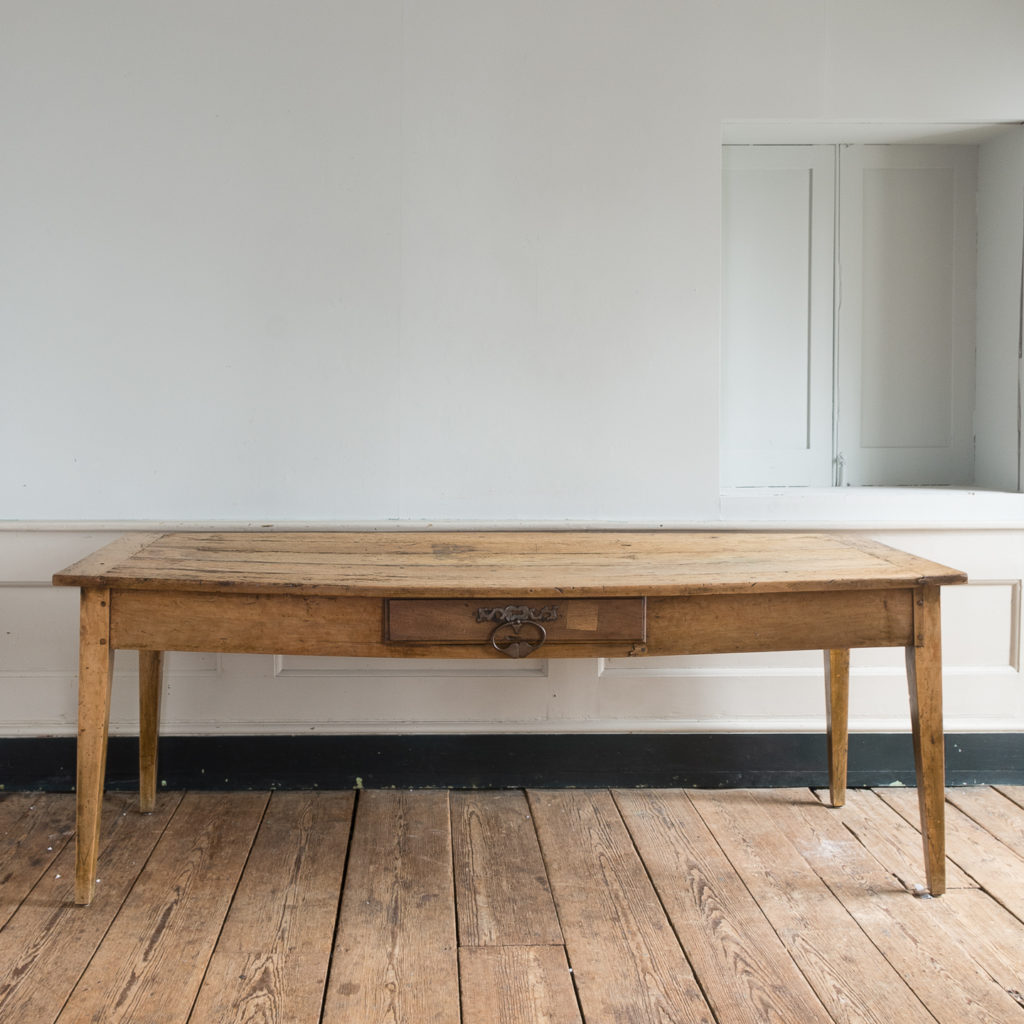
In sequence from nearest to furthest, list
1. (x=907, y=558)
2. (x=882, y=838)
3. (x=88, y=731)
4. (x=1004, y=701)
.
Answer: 1. (x=88, y=731)
2. (x=907, y=558)
3. (x=882, y=838)
4. (x=1004, y=701)

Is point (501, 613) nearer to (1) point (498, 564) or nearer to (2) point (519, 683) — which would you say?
(1) point (498, 564)

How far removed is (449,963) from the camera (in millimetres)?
1912

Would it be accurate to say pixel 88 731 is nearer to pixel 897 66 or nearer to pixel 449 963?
pixel 449 963

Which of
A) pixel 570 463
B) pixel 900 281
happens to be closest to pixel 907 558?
pixel 570 463

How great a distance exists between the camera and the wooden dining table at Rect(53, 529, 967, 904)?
6.65 ft

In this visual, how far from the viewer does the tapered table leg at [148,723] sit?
2.63m

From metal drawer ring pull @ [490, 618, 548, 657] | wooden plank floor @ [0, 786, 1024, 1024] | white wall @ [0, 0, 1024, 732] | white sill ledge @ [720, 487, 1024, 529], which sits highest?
white wall @ [0, 0, 1024, 732]

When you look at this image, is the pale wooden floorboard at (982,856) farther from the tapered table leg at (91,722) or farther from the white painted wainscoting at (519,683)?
A: the tapered table leg at (91,722)

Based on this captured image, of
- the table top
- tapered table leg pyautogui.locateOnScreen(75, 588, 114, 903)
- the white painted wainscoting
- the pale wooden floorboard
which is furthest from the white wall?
the pale wooden floorboard

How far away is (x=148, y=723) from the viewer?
2656 millimetres

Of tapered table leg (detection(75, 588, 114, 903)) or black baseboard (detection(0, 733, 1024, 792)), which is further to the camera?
black baseboard (detection(0, 733, 1024, 792))

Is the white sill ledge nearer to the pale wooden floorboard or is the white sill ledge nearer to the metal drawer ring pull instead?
the pale wooden floorboard

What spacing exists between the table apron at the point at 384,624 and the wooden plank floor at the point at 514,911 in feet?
1.94

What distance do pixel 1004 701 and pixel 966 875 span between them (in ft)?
2.56
